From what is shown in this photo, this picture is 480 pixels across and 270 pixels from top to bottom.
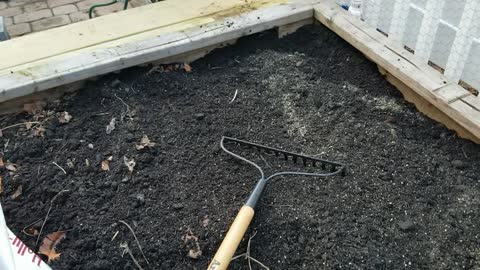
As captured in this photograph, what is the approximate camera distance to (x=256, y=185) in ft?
5.25

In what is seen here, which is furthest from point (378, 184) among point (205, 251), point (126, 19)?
point (126, 19)

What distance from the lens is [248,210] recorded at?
1.46 m

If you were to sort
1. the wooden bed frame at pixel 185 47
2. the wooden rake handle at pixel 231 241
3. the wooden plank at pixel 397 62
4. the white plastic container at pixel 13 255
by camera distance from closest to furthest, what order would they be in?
1. the white plastic container at pixel 13 255
2. the wooden rake handle at pixel 231 241
3. the wooden plank at pixel 397 62
4. the wooden bed frame at pixel 185 47

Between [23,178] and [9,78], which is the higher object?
[9,78]

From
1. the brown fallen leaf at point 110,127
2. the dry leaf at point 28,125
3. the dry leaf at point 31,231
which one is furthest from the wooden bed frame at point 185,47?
the dry leaf at point 31,231

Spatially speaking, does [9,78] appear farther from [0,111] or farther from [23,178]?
[23,178]

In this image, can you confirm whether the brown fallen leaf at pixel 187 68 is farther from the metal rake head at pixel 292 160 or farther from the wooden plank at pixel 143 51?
the metal rake head at pixel 292 160

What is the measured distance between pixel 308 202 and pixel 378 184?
0.27 m

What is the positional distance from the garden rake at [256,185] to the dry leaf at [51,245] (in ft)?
1.79

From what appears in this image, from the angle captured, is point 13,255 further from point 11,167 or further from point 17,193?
point 11,167

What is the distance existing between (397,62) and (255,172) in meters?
0.82

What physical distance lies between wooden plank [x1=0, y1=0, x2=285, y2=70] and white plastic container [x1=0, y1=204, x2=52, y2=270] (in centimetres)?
123

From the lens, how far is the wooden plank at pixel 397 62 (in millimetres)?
1788

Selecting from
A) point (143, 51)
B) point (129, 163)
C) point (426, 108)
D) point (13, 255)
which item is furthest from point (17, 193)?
point (426, 108)
